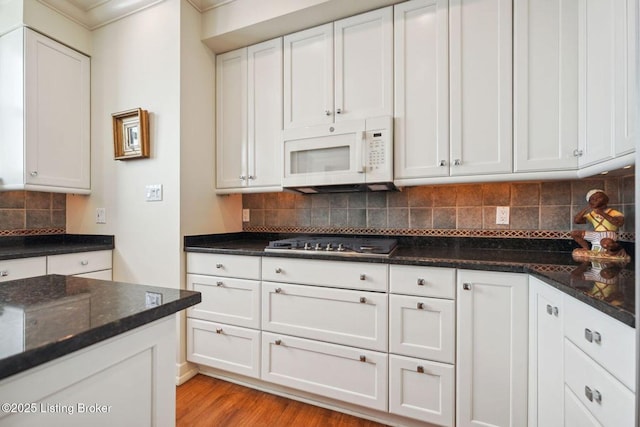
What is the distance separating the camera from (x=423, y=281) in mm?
1530

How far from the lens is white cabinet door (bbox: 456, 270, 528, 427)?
4.54 ft

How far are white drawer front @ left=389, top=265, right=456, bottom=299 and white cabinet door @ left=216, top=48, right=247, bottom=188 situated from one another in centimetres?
131

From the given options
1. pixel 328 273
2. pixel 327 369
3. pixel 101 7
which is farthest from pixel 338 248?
pixel 101 7

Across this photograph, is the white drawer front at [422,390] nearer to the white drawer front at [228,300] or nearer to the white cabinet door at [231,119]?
the white drawer front at [228,300]

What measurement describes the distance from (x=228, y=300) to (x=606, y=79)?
7.36 feet

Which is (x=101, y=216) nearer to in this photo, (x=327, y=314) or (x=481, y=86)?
(x=327, y=314)

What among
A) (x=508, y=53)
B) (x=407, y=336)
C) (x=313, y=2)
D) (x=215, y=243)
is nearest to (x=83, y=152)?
(x=215, y=243)

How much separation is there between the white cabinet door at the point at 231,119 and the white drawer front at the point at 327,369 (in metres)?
1.18

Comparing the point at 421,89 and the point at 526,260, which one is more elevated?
the point at 421,89

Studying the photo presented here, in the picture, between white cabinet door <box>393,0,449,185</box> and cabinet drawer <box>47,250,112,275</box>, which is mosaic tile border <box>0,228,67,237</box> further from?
white cabinet door <box>393,0,449,185</box>

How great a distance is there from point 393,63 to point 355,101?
1.01 ft

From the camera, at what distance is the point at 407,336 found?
1.57 m

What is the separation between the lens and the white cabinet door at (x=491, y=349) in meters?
1.38

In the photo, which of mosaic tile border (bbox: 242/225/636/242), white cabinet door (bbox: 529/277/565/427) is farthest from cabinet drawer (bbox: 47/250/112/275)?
white cabinet door (bbox: 529/277/565/427)
